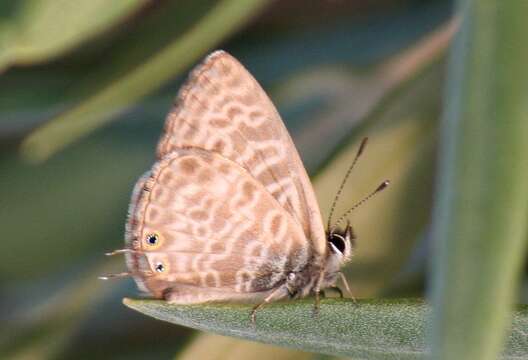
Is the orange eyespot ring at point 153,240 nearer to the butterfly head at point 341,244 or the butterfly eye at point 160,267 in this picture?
the butterfly eye at point 160,267

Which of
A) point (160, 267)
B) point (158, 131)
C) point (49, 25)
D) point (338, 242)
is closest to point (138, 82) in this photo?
point (49, 25)

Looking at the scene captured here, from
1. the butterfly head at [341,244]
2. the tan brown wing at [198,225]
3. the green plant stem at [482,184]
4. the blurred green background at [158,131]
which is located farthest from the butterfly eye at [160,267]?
the green plant stem at [482,184]

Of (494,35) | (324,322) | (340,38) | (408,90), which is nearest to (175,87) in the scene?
(340,38)

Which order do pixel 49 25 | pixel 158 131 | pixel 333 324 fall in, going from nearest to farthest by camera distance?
pixel 333 324 < pixel 49 25 < pixel 158 131

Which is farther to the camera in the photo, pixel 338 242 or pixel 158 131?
pixel 158 131

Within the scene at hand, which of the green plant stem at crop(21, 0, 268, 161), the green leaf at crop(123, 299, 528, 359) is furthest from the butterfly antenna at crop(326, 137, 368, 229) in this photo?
the green leaf at crop(123, 299, 528, 359)

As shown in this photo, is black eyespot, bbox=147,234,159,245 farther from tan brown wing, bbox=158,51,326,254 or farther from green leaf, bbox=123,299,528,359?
green leaf, bbox=123,299,528,359

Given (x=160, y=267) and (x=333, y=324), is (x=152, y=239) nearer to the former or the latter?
(x=160, y=267)
